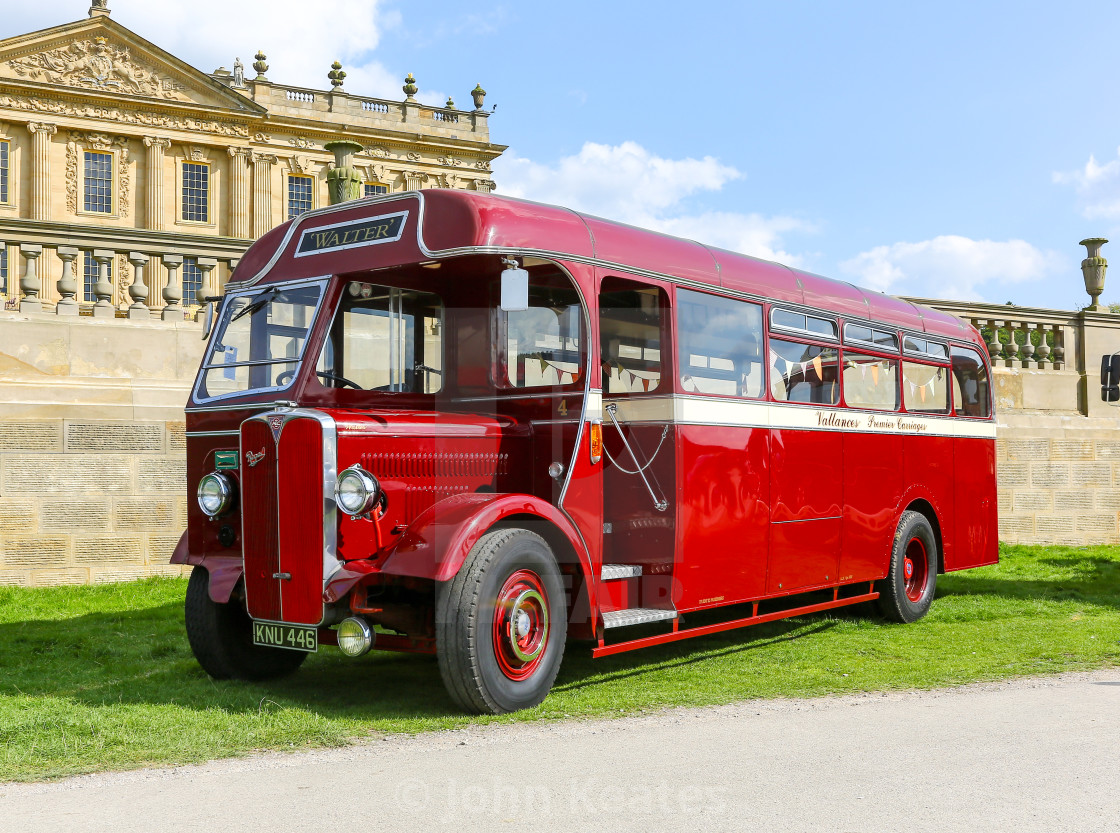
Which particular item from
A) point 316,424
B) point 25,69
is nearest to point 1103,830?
point 316,424

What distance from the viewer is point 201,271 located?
13.1 m

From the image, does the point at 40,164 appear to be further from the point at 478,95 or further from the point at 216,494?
the point at 216,494

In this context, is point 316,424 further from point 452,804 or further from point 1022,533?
point 1022,533

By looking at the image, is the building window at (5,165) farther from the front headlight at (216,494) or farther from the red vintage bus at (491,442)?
the front headlight at (216,494)

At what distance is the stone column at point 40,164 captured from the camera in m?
46.0

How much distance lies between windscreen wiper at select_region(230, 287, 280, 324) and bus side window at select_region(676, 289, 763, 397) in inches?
110

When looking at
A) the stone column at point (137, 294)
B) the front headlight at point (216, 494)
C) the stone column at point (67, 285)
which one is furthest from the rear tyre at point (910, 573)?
the stone column at point (67, 285)

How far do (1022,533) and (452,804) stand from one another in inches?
594

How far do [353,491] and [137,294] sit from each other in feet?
23.6

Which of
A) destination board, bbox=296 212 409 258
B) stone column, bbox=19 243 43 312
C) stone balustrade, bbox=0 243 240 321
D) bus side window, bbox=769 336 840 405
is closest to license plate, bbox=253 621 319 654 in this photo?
destination board, bbox=296 212 409 258

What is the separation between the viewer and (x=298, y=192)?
51594 millimetres

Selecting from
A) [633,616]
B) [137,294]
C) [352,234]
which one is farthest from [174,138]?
[633,616]

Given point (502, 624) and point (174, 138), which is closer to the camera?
point (502, 624)

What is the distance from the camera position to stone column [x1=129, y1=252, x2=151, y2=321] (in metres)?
12.1
